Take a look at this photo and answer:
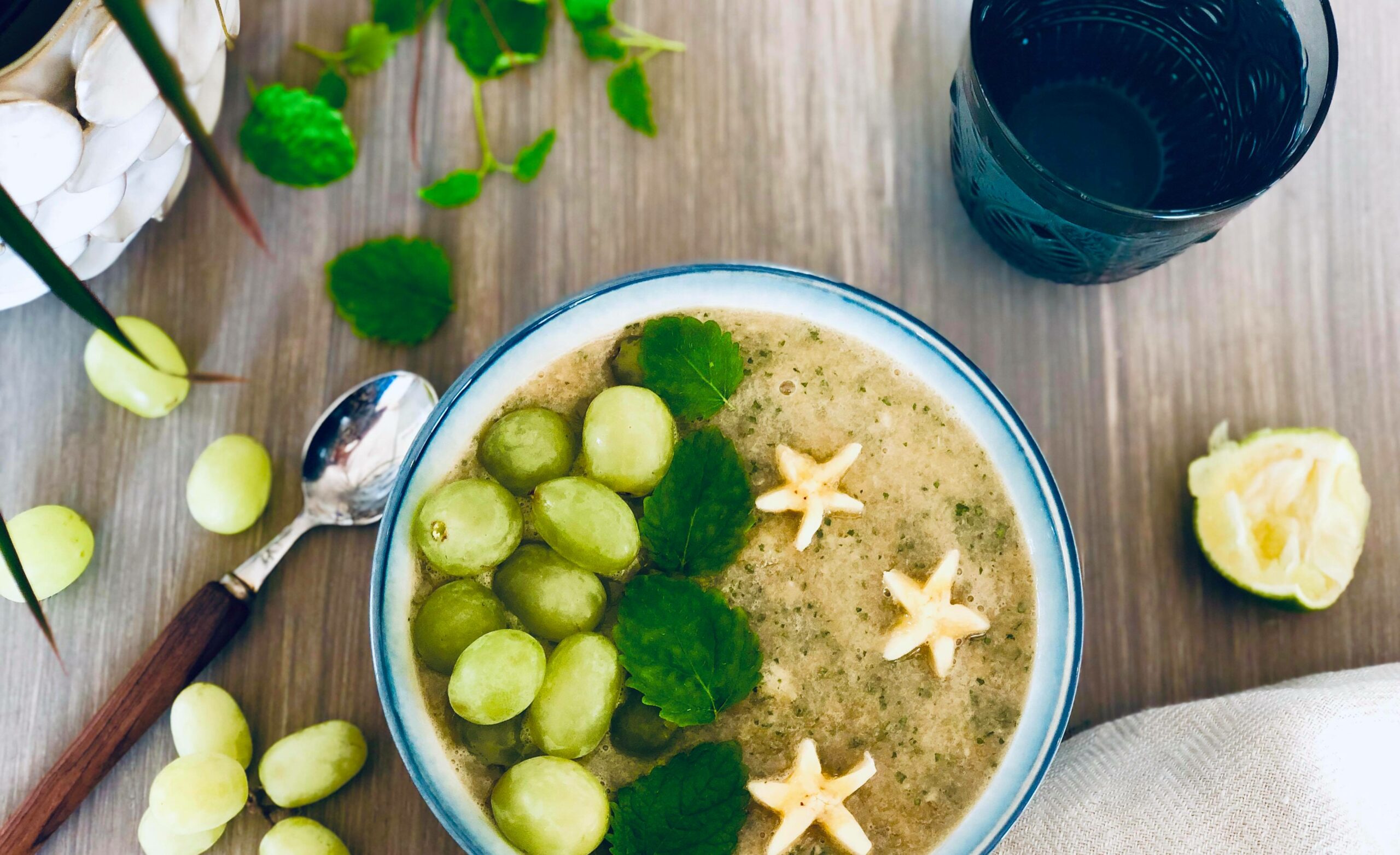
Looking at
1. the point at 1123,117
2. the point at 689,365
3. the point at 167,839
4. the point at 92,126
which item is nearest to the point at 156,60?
the point at 92,126

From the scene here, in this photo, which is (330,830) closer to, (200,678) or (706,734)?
(200,678)

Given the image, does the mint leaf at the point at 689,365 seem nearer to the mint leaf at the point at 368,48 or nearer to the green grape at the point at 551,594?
the green grape at the point at 551,594

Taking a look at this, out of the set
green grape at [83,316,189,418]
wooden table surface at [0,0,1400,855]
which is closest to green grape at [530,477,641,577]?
wooden table surface at [0,0,1400,855]

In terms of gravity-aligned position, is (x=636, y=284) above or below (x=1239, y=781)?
above

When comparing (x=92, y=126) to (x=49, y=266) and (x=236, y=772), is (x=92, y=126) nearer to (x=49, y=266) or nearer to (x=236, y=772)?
(x=49, y=266)

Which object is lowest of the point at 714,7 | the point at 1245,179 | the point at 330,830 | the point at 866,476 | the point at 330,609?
the point at 330,830

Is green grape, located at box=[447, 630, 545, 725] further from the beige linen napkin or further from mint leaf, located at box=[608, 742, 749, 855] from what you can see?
the beige linen napkin

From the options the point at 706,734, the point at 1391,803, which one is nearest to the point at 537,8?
the point at 706,734
